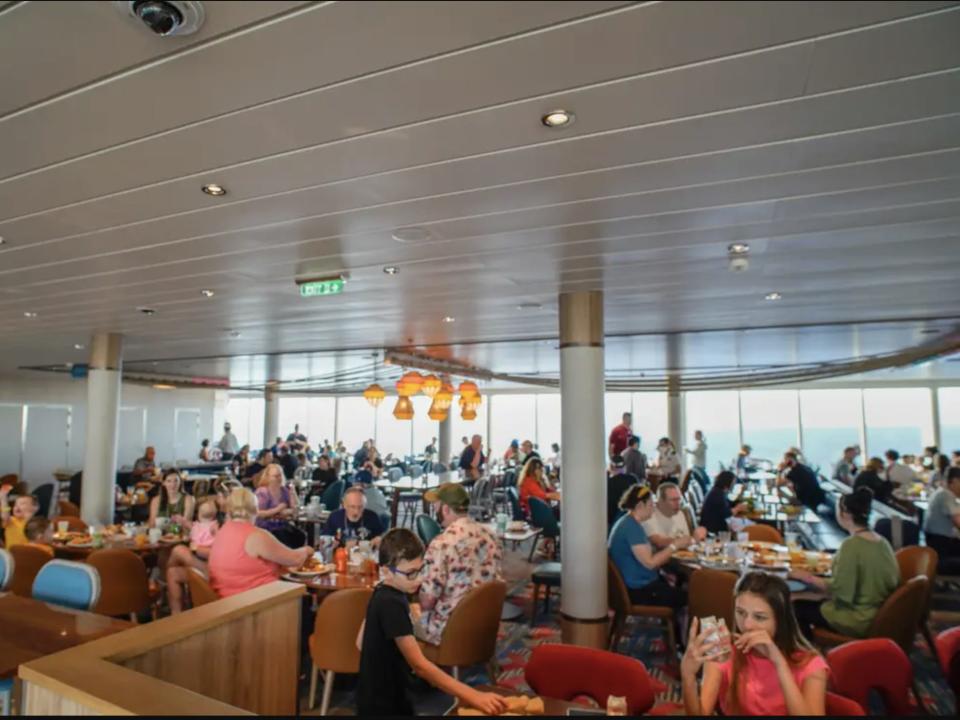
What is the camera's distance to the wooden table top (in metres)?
2.35

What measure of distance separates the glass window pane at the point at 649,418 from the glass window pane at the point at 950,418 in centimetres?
680

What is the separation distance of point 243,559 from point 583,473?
103 inches

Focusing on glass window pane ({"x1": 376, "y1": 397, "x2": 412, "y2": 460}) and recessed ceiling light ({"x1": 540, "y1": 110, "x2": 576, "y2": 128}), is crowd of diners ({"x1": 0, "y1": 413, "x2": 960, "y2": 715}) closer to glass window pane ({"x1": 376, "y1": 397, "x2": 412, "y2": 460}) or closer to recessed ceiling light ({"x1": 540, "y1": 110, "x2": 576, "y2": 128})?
recessed ceiling light ({"x1": 540, "y1": 110, "x2": 576, "y2": 128})

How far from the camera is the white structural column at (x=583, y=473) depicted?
4859 millimetres

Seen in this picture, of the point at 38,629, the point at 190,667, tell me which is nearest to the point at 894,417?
the point at 190,667

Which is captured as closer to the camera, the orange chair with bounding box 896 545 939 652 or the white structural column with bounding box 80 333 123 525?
the orange chair with bounding box 896 545 939 652

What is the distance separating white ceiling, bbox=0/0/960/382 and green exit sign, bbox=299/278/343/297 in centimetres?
8

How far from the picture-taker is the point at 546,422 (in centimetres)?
1942

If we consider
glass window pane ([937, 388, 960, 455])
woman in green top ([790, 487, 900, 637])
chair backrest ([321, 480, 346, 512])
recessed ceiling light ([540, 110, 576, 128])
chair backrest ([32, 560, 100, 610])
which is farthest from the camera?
glass window pane ([937, 388, 960, 455])

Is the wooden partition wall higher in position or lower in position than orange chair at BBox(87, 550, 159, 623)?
higher

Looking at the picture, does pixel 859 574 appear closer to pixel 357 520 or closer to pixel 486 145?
pixel 486 145

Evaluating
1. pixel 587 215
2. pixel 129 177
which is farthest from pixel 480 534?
pixel 129 177

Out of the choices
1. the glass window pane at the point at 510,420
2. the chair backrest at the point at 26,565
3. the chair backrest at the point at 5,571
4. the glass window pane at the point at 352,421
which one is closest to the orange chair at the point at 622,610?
the chair backrest at the point at 5,571

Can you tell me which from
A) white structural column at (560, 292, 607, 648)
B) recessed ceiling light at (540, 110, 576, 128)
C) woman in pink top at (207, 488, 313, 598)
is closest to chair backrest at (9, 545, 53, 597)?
woman in pink top at (207, 488, 313, 598)
